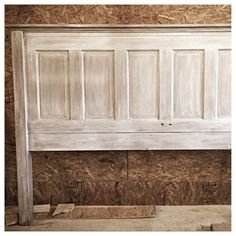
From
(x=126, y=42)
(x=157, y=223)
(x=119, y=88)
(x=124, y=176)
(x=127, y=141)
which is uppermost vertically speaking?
(x=126, y=42)

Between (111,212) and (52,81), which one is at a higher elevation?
(52,81)

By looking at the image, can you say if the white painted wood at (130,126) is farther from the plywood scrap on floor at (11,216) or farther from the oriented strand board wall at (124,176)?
the plywood scrap on floor at (11,216)

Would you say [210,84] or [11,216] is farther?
[11,216]

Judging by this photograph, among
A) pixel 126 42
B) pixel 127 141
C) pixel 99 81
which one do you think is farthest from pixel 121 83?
pixel 127 141

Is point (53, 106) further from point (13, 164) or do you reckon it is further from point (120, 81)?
point (13, 164)

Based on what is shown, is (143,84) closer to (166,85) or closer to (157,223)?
(166,85)

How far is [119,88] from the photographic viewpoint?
207 cm

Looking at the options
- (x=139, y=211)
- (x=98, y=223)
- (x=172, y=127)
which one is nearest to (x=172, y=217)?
(x=139, y=211)

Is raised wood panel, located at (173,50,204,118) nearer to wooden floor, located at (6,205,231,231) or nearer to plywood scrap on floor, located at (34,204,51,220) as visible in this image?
wooden floor, located at (6,205,231,231)

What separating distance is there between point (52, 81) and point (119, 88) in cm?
40

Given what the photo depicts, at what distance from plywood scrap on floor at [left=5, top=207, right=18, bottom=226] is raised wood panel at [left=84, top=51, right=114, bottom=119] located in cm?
84

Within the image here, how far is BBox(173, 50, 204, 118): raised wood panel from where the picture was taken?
2053 millimetres

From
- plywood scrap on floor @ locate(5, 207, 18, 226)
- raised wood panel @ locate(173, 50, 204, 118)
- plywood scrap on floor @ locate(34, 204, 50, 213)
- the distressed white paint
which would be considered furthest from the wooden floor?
raised wood panel @ locate(173, 50, 204, 118)

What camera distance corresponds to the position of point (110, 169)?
252cm
